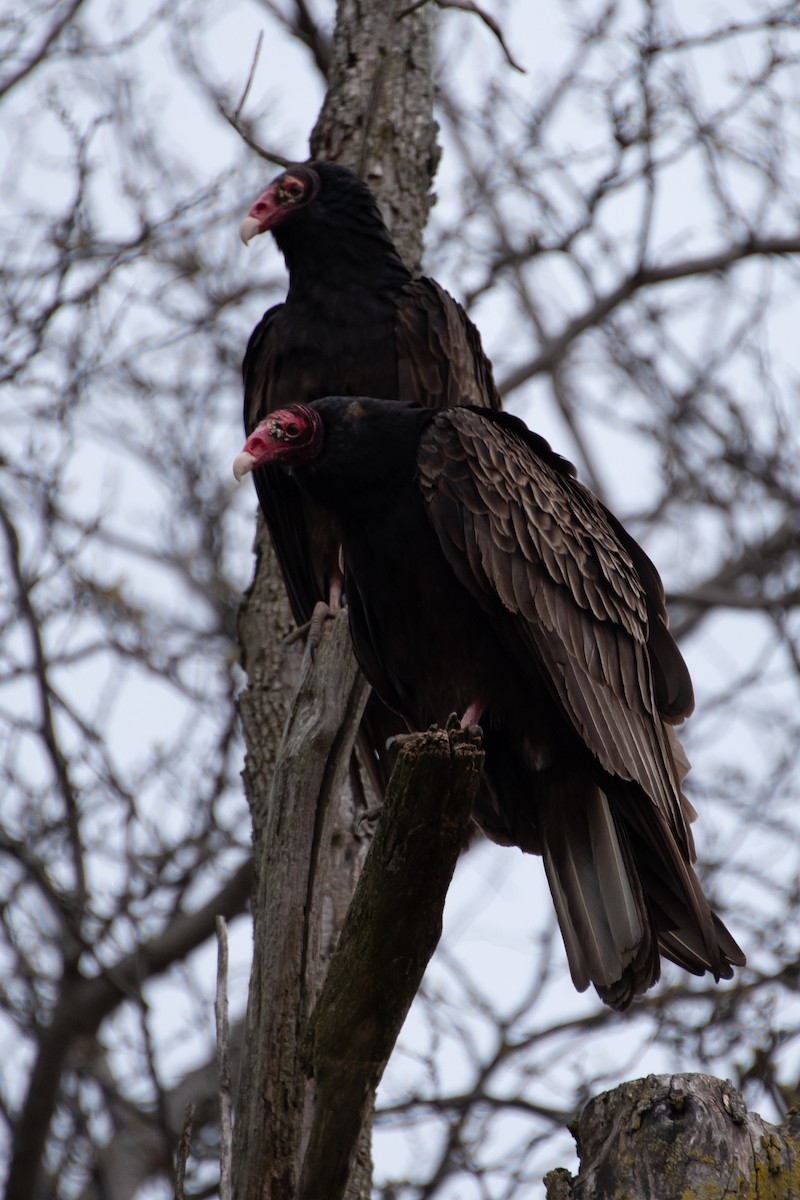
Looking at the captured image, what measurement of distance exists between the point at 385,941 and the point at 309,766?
636 mm

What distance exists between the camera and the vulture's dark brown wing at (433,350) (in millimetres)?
3963

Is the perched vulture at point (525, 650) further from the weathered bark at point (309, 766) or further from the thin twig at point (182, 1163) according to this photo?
the thin twig at point (182, 1163)

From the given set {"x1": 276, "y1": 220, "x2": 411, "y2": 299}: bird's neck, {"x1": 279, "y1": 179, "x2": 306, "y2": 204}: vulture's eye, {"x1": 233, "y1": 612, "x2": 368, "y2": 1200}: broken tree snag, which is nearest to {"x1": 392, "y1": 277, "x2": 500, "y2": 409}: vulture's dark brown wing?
{"x1": 276, "y1": 220, "x2": 411, "y2": 299}: bird's neck

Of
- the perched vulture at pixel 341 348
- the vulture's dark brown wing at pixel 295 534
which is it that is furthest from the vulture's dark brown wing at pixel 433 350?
the vulture's dark brown wing at pixel 295 534

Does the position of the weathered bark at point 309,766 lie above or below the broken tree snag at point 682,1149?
above

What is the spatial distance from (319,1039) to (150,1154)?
4194mm

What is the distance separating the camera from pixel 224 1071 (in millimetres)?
2500

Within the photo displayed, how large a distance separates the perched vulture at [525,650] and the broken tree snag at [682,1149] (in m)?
0.79

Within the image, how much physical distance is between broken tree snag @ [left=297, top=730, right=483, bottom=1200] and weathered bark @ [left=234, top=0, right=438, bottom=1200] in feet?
0.25

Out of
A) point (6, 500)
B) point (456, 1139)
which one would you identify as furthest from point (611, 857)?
point (6, 500)

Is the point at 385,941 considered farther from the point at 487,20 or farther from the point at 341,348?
the point at 487,20

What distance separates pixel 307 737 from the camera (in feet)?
9.35

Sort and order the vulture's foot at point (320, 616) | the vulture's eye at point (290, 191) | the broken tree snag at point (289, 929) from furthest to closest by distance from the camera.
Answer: the vulture's eye at point (290, 191) → the vulture's foot at point (320, 616) → the broken tree snag at point (289, 929)

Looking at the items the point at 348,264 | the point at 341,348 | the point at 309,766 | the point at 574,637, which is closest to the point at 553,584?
the point at 574,637
